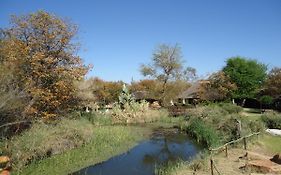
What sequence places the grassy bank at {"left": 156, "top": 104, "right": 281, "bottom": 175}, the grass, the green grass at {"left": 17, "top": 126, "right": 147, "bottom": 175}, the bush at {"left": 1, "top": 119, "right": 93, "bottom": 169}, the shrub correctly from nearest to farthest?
1. the grassy bank at {"left": 156, "top": 104, "right": 281, "bottom": 175}
2. the green grass at {"left": 17, "top": 126, "right": 147, "bottom": 175}
3. the bush at {"left": 1, "top": 119, "right": 93, "bottom": 169}
4. the grass
5. the shrub

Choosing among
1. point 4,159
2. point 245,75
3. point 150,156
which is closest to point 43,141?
point 4,159

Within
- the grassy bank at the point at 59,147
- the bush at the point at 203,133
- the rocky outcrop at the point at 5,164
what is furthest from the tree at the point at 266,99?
the rocky outcrop at the point at 5,164

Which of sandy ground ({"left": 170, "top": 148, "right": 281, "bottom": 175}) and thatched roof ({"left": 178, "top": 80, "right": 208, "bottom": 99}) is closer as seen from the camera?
sandy ground ({"left": 170, "top": 148, "right": 281, "bottom": 175})

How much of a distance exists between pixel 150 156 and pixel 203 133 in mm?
4549

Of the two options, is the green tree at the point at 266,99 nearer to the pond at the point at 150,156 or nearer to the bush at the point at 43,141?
the pond at the point at 150,156

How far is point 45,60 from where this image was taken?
21.7 meters

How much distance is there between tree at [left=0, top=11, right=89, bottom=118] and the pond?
21.0 ft

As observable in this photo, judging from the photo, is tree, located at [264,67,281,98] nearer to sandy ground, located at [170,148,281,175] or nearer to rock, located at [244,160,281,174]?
sandy ground, located at [170,148,281,175]

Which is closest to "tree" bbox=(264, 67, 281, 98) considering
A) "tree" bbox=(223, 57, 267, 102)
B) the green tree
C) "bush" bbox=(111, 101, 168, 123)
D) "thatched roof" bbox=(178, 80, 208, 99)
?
the green tree

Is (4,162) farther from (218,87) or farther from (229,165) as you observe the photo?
(218,87)

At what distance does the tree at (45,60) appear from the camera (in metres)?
20.9

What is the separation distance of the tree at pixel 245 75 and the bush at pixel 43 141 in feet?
121

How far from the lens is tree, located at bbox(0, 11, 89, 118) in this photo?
20938mm

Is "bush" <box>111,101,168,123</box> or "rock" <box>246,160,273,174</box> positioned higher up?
"bush" <box>111,101,168,123</box>
